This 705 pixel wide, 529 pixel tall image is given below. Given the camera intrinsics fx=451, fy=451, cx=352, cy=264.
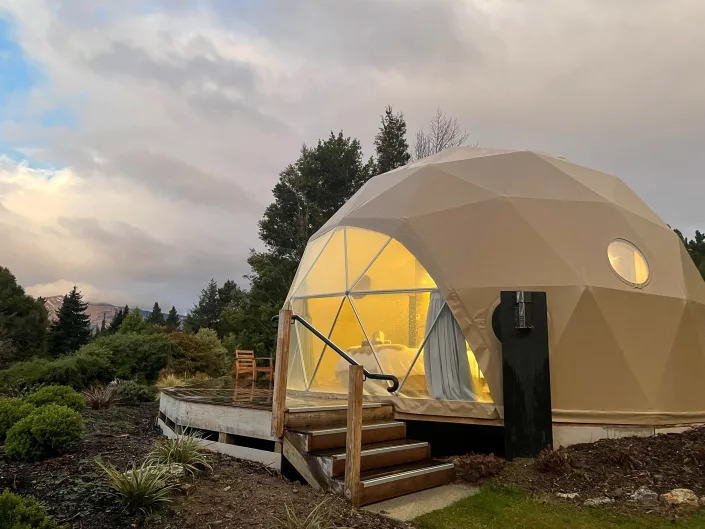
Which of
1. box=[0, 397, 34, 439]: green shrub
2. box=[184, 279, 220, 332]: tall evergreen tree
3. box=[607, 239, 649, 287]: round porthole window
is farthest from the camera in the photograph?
box=[184, 279, 220, 332]: tall evergreen tree

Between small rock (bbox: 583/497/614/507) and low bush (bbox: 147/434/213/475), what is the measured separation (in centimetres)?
386

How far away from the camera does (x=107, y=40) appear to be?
33.4 feet

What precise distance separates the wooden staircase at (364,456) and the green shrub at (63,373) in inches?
361

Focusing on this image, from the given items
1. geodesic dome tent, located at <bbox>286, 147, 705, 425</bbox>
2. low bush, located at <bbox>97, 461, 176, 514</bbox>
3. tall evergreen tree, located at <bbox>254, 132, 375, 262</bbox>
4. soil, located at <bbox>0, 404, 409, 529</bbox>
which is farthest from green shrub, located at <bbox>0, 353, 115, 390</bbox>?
tall evergreen tree, located at <bbox>254, 132, 375, 262</bbox>

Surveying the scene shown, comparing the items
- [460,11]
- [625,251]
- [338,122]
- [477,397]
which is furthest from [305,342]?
[338,122]

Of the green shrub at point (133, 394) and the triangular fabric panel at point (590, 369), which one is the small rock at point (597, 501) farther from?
the green shrub at point (133, 394)

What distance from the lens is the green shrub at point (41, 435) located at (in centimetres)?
492

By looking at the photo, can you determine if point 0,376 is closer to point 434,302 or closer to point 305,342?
point 305,342

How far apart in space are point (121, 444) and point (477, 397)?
15.7 ft

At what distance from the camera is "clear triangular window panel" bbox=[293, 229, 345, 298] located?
8.61 metres

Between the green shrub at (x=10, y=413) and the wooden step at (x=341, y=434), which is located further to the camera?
the green shrub at (x=10, y=413)

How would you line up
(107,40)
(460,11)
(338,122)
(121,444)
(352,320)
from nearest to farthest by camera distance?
(121,444) < (352,320) < (107,40) < (460,11) < (338,122)

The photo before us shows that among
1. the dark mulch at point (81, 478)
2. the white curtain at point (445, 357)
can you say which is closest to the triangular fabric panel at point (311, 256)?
the white curtain at point (445, 357)

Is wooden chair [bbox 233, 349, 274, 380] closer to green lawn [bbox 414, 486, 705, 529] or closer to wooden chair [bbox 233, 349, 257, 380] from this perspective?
wooden chair [bbox 233, 349, 257, 380]
